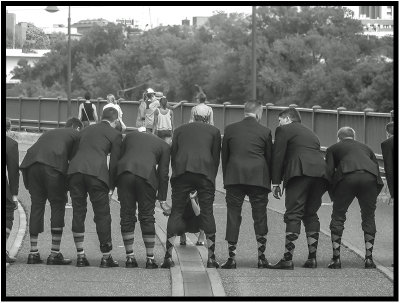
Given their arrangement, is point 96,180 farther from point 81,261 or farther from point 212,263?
point 212,263

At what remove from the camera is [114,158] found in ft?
42.3

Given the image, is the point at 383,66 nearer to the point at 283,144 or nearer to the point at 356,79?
the point at 356,79

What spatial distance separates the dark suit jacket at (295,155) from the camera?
42.2 ft

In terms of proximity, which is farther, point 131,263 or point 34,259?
point 34,259

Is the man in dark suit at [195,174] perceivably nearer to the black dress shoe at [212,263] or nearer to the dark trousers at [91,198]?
the black dress shoe at [212,263]

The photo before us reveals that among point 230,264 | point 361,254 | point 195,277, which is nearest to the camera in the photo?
point 195,277

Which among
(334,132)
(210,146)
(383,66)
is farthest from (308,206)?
(383,66)

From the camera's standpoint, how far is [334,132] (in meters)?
26.8

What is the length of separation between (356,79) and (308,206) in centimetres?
6570

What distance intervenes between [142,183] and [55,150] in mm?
1098

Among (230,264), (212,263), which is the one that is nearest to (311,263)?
(230,264)

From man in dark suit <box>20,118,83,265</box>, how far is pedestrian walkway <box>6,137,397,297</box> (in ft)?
0.93

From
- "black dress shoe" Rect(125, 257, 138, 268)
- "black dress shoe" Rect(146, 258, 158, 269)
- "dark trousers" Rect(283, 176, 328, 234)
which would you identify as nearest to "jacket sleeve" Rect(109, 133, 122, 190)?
"black dress shoe" Rect(125, 257, 138, 268)

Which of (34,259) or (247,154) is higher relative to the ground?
(247,154)
